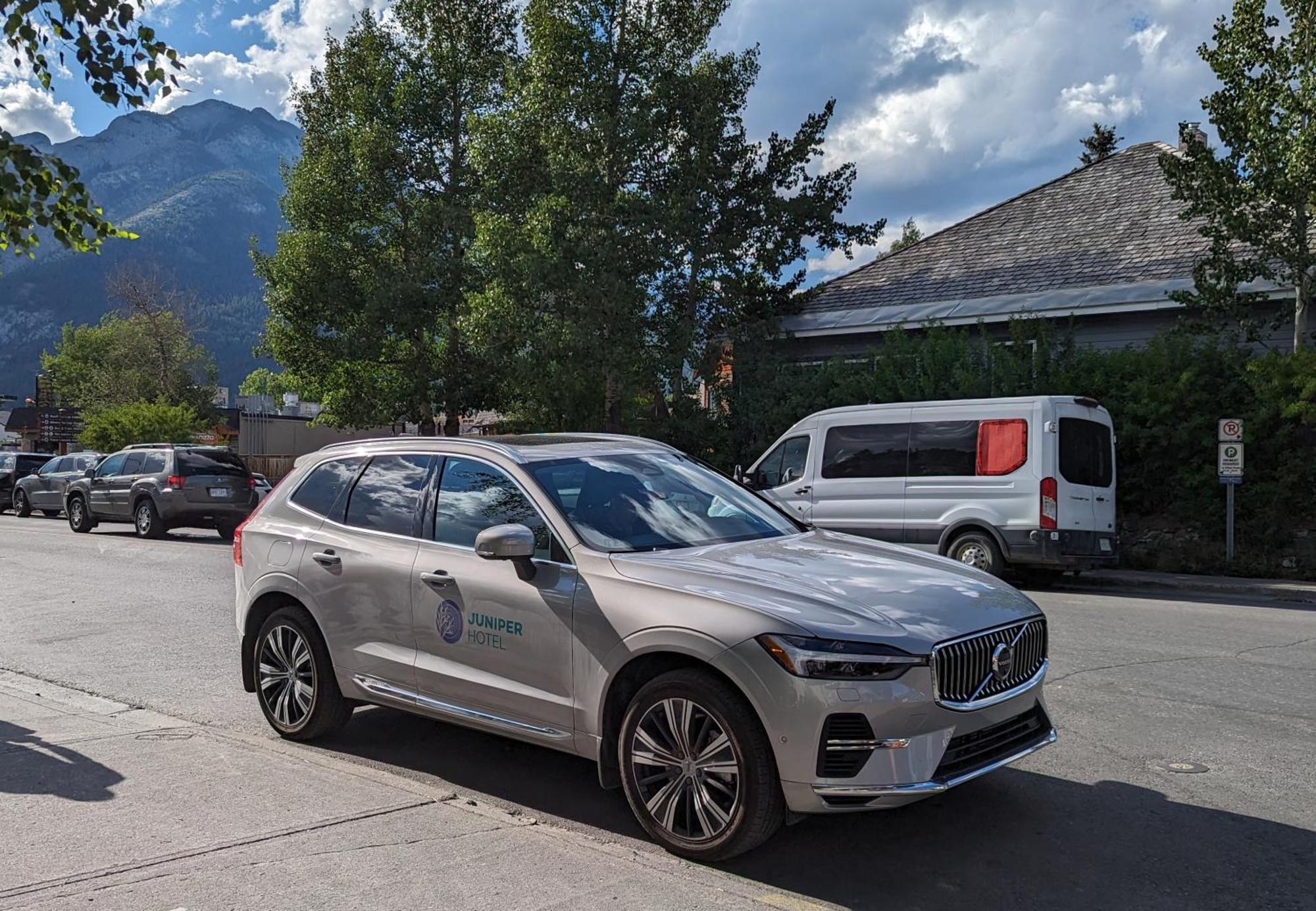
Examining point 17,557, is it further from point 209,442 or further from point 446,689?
point 209,442

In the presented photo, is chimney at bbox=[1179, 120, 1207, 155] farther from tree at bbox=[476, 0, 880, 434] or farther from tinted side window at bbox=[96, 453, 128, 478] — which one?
tinted side window at bbox=[96, 453, 128, 478]

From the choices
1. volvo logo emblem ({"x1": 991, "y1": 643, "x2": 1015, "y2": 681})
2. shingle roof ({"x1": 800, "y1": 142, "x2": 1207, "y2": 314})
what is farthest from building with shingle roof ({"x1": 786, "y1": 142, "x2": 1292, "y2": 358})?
volvo logo emblem ({"x1": 991, "y1": 643, "x2": 1015, "y2": 681})

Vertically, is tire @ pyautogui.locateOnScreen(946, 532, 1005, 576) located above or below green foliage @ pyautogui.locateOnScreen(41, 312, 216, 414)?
below

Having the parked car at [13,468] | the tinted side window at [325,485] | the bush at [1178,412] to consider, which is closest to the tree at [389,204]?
the parked car at [13,468]

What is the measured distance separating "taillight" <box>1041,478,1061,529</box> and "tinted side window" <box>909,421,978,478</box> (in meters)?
0.91

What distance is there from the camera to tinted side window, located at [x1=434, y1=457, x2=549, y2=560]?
5.04 meters

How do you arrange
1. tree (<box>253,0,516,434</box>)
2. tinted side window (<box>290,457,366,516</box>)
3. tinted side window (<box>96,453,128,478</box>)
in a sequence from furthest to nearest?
tree (<box>253,0,516,434</box>), tinted side window (<box>96,453,128,478</box>), tinted side window (<box>290,457,366,516</box>)

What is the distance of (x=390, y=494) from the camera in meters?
5.71

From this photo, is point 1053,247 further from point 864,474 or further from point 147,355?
point 147,355

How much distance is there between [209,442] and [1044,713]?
1883 inches

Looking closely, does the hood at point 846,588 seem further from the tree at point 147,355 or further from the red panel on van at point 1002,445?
the tree at point 147,355

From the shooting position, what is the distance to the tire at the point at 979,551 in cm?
1309

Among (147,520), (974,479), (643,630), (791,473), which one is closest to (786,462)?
(791,473)

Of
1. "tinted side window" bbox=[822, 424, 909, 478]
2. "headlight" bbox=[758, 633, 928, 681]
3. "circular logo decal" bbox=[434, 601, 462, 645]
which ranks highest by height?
"tinted side window" bbox=[822, 424, 909, 478]
